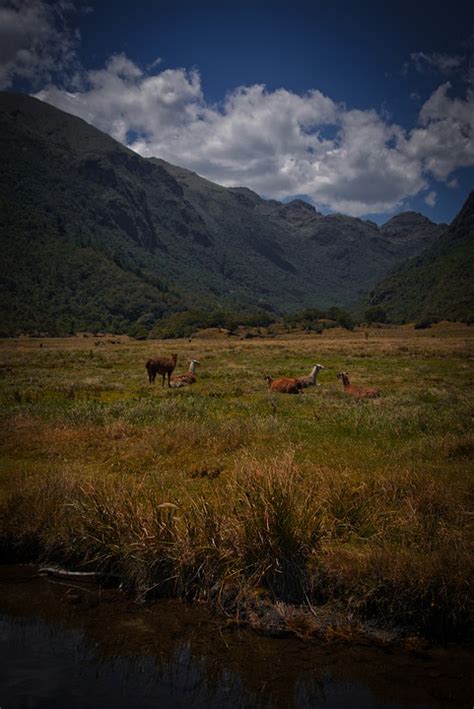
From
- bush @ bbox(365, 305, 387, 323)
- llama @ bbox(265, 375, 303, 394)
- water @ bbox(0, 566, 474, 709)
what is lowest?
water @ bbox(0, 566, 474, 709)

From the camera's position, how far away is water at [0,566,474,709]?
4.23 m

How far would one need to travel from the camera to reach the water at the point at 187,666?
423 centimetres

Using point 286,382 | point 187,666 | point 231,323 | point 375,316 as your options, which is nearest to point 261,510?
point 187,666

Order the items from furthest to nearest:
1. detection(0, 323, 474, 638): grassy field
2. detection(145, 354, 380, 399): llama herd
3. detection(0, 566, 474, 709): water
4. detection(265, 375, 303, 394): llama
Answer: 1. detection(265, 375, 303, 394): llama
2. detection(145, 354, 380, 399): llama herd
3. detection(0, 323, 474, 638): grassy field
4. detection(0, 566, 474, 709): water

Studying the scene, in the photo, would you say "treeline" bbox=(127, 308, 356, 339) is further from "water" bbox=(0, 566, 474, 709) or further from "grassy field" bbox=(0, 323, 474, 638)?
"water" bbox=(0, 566, 474, 709)

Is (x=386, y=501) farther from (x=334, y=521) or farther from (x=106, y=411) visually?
(x=106, y=411)

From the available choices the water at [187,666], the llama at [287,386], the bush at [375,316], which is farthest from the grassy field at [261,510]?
the bush at [375,316]

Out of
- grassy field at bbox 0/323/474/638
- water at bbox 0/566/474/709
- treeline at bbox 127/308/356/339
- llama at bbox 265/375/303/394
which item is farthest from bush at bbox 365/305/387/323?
water at bbox 0/566/474/709

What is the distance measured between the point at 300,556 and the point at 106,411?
34.0 ft

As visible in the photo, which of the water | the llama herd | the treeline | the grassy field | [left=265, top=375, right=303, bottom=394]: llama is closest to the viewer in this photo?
the water

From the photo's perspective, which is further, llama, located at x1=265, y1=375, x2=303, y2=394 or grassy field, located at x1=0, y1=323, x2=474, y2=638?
llama, located at x1=265, y1=375, x2=303, y2=394

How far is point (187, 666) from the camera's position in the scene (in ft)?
15.4

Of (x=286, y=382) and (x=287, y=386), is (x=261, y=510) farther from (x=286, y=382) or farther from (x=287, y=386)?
(x=286, y=382)

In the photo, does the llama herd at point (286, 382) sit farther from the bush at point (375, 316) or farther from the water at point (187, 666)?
the bush at point (375, 316)
